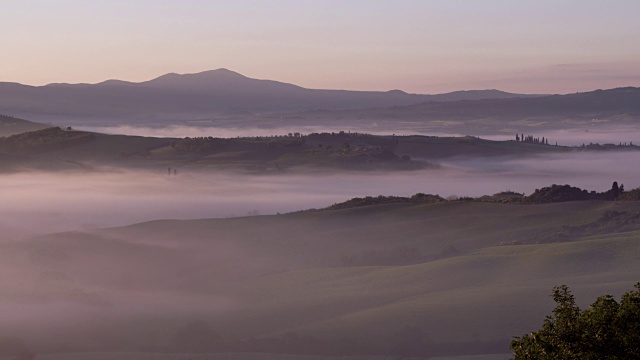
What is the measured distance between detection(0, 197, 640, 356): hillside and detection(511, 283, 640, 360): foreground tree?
54345 millimetres

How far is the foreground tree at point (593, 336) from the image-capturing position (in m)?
24.8

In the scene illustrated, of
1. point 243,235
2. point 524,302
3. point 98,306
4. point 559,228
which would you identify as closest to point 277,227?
point 243,235

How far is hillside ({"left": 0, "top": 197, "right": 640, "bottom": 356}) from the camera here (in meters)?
86.4

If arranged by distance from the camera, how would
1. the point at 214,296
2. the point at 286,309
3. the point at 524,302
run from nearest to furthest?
the point at 524,302 → the point at 286,309 → the point at 214,296

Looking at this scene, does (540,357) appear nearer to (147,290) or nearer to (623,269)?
(623,269)

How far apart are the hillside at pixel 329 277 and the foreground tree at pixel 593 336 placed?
54345 mm

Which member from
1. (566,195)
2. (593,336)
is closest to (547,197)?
(566,195)

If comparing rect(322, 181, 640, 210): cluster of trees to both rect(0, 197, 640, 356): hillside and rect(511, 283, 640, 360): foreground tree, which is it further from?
rect(511, 283, 640, 360): foreground tree

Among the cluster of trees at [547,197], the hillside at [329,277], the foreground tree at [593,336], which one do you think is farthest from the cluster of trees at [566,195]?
the foreground tree at [593,336]

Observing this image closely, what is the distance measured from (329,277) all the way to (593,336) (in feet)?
294

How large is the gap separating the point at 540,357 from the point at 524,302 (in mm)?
65572

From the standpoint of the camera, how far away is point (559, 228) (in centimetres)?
14125

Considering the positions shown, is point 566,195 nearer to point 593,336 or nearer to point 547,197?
point 547,197

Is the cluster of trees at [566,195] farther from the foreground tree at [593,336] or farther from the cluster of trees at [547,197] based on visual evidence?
the foreground tree at [593,336]
